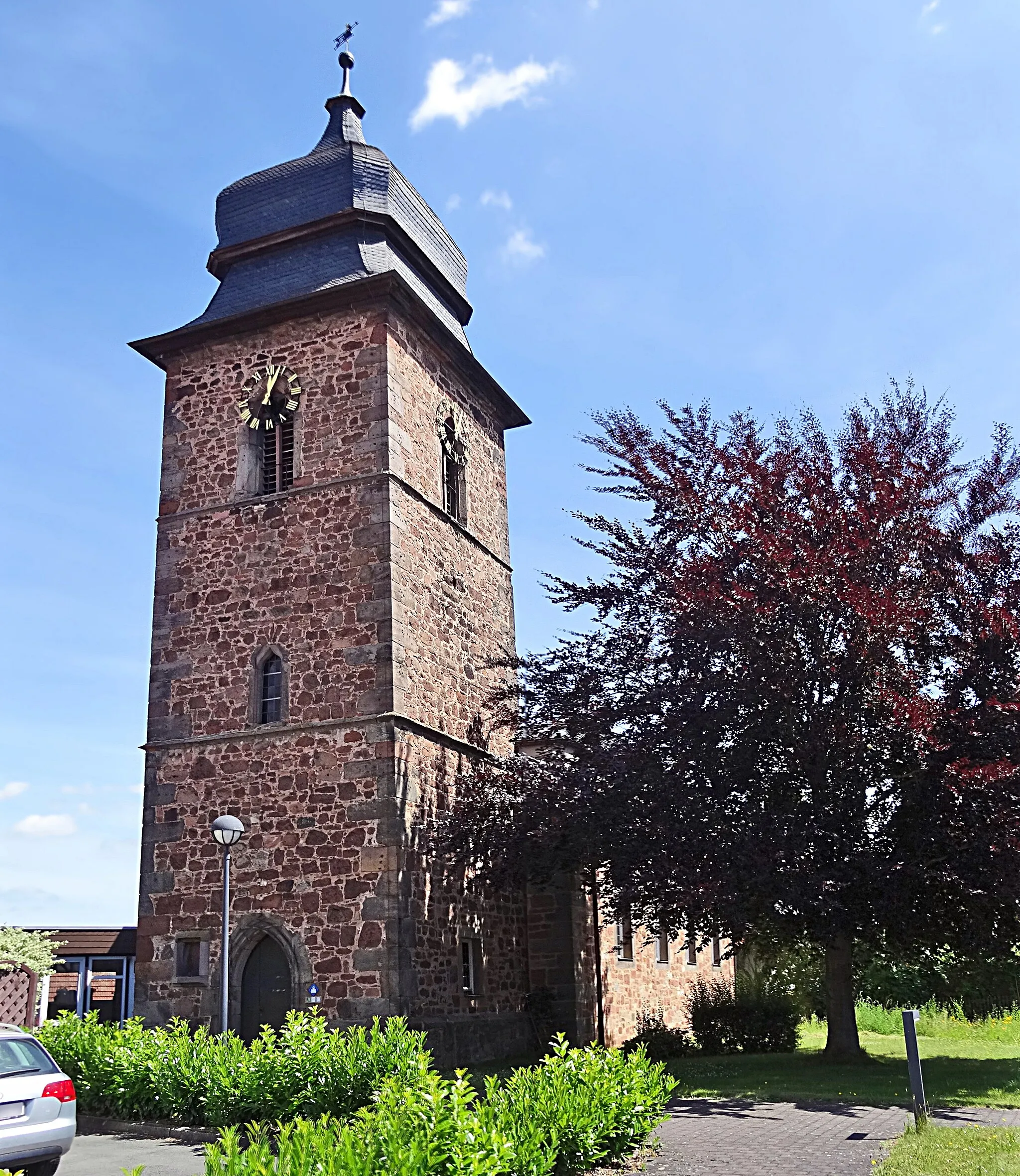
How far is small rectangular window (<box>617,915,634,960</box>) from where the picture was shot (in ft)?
75.7

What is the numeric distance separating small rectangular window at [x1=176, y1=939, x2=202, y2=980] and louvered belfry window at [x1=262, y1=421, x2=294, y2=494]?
7.18 metres

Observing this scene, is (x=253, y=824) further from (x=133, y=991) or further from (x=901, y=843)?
(x=901, y=843)

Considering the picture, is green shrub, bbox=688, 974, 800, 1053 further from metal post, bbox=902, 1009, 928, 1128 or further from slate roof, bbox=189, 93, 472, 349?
slate roof, bbox=189, 93, 472, 349

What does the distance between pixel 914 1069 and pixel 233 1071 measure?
6.21m

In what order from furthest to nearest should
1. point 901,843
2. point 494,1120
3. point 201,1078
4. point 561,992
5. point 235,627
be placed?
point 561,992 < point 235,627 < point 901,843 < point 201,1078 < point 494,1120

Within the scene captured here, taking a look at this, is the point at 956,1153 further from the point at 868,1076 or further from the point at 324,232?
the point at 324,232

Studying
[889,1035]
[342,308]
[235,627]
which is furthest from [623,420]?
[889,1035]

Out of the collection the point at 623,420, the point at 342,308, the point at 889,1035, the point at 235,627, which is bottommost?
the point at 889,1035

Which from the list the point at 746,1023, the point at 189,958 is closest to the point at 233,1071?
the point at 189,958

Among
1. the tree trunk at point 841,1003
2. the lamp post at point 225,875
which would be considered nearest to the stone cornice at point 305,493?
the lamp post at point 225,875

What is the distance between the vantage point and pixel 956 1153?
897 centimetres

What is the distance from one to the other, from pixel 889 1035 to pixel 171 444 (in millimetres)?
18250

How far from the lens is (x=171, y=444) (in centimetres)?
2064

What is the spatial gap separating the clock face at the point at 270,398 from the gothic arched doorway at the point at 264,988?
27.6 ft
